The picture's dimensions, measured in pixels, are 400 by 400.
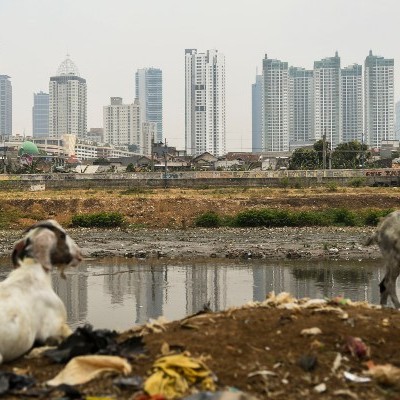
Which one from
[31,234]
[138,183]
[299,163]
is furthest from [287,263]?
[299,163]

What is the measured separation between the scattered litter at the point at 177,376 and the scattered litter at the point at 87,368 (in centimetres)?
39

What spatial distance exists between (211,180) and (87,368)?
2630 inches

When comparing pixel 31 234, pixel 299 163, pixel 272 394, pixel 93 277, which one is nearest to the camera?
pixel 272 394

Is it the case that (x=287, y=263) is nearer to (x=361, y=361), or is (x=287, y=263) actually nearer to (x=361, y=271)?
(x=361, y=271)

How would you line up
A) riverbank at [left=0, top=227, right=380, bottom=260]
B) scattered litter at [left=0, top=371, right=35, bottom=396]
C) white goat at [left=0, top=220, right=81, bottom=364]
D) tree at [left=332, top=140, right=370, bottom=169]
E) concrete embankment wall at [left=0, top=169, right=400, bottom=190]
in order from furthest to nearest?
tree at [left=332, top=140, right=370, bottom=169] < concrete embankment wall at [left=0, top=169, right=400, bottom=190] < riverbank at [left=0, top=227, right=380, bottom=260] < white goat at [left=0, top=220, right=81, bottom=364] < scattered litter at [left=0, top=371, right=35, bottom=396]

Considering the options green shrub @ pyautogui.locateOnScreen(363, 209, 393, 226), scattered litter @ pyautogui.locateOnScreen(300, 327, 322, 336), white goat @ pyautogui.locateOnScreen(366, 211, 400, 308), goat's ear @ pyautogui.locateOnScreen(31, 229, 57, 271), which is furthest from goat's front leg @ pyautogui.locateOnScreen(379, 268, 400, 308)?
green shrub @ pyautogui.locateOnScreen(363, 209, 393, 226)

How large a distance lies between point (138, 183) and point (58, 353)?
67.1 meters

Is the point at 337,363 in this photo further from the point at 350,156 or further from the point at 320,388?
the point at 350,156

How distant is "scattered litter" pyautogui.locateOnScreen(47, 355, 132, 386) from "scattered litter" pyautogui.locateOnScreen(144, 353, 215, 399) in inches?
15.2

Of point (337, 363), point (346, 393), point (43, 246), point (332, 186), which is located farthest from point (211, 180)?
point (346, 393)

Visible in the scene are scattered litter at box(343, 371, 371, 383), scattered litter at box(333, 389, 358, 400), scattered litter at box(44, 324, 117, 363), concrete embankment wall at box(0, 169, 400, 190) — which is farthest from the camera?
concrete embankment wall at box(0, 169, 400, 190)

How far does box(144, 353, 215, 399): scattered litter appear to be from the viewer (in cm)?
674

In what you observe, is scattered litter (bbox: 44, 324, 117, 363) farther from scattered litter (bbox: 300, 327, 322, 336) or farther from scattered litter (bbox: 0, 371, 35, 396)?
scattered litter (bbox: 300, 327, 322, 336)

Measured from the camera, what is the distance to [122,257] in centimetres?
2923
